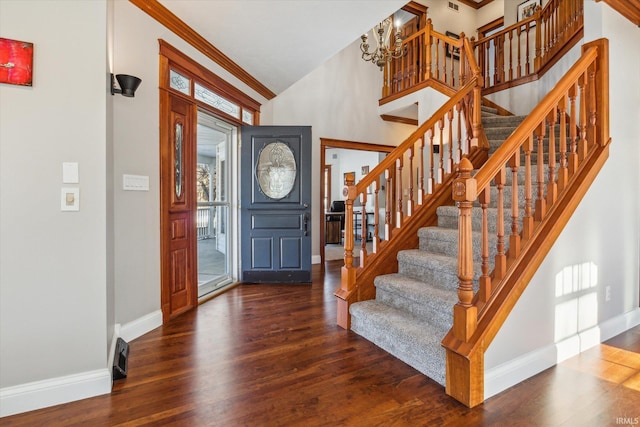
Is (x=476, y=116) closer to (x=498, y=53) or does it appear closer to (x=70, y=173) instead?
(x=498, y=53)

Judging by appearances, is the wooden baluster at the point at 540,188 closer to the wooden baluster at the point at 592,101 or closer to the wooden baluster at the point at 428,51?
the wooden baluster at the point at 592,101

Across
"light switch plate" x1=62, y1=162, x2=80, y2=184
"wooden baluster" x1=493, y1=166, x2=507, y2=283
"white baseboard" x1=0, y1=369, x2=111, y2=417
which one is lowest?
"white baseboard" x1=0, y1=369, x2=111, y2=417

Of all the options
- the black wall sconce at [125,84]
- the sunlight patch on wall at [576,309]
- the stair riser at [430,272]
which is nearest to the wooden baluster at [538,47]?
the sunlight patch on wall at [576,309]

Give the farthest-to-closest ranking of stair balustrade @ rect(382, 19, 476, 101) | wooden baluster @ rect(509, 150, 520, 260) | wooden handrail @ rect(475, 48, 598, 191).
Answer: stair balustrade @ rect(382, 19, 476, 101) < wooden baluster @ rect(509, 150, 520, 260) < wooden handrail @ rect(475, 48, 598, 191)

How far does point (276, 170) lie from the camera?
178 inches

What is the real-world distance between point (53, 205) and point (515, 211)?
2622 mm

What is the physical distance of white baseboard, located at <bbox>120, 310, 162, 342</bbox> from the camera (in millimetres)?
2559

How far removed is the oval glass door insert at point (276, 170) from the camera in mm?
4473

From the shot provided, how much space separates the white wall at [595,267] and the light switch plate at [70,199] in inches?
94.3

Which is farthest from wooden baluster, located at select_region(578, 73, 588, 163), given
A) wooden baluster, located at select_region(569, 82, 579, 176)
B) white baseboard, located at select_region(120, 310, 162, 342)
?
white baseboard, located at select_region(120, 310, 162, 342)

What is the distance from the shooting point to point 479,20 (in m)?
7.54

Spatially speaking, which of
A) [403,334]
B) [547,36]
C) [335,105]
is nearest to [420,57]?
[335,105]

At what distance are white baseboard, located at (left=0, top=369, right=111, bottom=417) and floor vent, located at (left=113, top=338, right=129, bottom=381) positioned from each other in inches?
4.8

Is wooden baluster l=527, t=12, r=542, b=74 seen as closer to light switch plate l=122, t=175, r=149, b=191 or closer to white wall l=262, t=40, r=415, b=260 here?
white wall l=262, t=40, r=415, b=260
